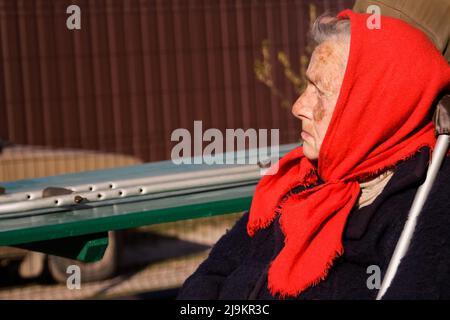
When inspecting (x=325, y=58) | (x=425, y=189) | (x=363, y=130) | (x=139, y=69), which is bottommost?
(x=139, y=69)

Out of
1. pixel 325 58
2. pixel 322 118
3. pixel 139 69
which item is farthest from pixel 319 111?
pixel 139 69

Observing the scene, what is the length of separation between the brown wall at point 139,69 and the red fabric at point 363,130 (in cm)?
645

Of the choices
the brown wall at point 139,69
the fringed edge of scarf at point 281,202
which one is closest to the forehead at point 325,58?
the fringed edge of scarf at point 281,202

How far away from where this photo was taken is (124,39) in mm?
9375

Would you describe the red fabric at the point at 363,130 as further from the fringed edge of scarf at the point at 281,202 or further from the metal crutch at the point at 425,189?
the fringed edge of scarf at the point at 281,202

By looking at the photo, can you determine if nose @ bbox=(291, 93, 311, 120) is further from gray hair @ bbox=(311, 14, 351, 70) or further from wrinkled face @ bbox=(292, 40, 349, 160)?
gray hair @ bbox=(311, 14, 351, 70)

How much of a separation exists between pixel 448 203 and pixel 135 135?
7012 mm

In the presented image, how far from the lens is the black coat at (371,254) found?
2467mm

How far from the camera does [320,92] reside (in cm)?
285

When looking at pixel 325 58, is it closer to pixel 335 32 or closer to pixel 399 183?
pixel 335 32

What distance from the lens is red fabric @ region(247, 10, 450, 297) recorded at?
264cm

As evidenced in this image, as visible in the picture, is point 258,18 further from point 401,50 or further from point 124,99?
point 401,50

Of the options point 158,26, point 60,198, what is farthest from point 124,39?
point 60,198

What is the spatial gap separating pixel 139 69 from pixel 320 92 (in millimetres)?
6706
